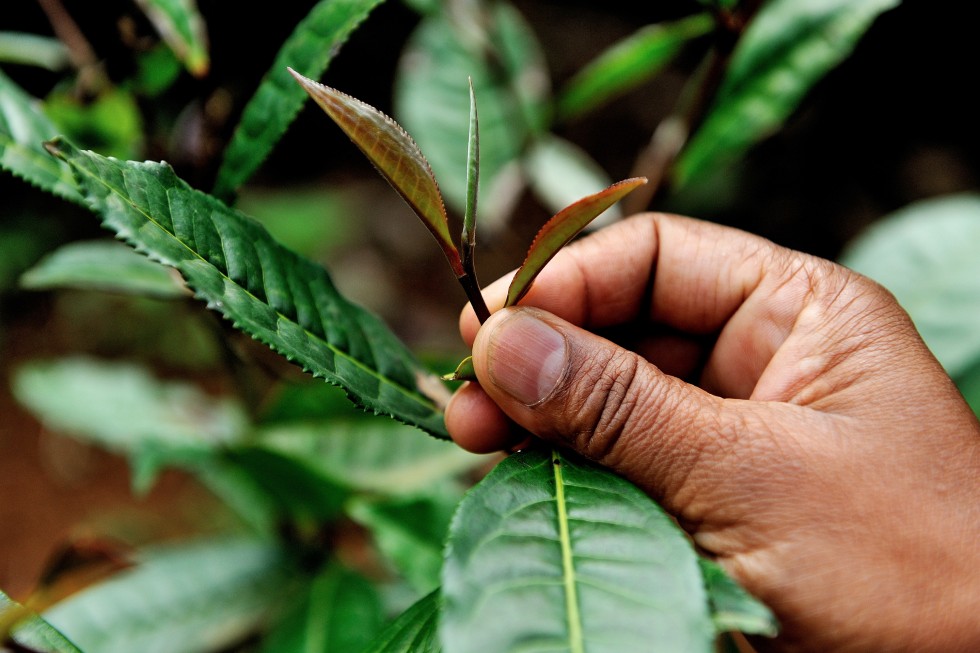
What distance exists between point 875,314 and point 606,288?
292mm

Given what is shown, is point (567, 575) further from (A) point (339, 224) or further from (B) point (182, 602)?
(A) point (339, 224)

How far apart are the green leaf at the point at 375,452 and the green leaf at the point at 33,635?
1.66ft

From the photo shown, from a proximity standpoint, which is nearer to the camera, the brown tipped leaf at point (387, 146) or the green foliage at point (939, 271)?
the brown tipped leaf at point (387, 146)

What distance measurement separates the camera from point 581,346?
2.11ft

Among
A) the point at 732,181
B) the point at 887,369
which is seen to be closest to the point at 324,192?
the point at 732,181

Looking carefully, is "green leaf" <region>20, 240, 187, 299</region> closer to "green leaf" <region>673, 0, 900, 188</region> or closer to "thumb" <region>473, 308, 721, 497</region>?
"thumb" <region>473, 308, 721, 497</region>

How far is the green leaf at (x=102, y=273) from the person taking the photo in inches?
33.8

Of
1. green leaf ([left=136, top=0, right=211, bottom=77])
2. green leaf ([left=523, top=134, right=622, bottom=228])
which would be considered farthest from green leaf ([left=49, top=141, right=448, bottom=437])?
green leaf ([left=523, top=134, right=622, bottom=228])

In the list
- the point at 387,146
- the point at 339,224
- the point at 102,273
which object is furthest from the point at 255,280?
the point at 339,224

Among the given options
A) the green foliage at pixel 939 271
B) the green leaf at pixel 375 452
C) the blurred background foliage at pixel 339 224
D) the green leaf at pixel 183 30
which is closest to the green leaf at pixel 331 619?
the blurred background foliage at pixel 339 224

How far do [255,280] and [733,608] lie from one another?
44cm

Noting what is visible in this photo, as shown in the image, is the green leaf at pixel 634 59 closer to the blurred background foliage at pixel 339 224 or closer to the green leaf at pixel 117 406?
the blurred background foliage at pixel 339 224

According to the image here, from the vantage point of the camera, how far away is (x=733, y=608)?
1.61 ft

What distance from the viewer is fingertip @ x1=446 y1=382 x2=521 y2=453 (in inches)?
27.7
